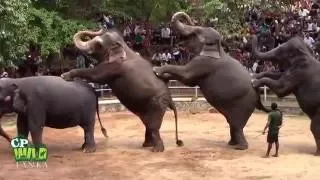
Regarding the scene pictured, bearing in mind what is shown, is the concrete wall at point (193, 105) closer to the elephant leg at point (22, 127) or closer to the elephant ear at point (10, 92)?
the elephant leg at point (22, 127)

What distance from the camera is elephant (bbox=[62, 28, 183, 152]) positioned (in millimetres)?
14375

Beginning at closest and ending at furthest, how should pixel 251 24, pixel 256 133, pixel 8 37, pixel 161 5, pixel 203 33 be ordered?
1. pixel 203 33
2. pixel 256 133
3. pixel 8 37
4. pixel 161 5
5. pixel 251 24

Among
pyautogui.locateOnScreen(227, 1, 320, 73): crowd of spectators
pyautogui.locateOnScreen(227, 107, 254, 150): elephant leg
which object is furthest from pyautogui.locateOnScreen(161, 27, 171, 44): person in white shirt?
pyautogui.locateOnScreen(227, 107, 254, 150): elephant leg

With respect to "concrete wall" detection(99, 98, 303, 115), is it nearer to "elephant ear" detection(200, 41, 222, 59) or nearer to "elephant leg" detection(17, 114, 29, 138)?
"elephant ear" detection(200, 41, 222, 59)

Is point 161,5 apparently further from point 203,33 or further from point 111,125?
point 203,33

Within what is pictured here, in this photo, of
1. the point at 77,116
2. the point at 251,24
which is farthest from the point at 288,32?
the point at 77,116

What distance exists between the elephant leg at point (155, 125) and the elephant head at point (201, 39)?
1697 millimetres

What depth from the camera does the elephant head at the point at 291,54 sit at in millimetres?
14375

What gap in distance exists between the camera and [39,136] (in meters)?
13.7

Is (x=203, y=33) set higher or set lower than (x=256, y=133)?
Result: higher

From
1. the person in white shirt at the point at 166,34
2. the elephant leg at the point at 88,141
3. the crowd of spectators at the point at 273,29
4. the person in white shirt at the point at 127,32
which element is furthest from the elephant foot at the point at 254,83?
the person in white shirt at the point at 166,34

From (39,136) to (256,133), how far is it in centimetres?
601

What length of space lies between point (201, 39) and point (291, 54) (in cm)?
206

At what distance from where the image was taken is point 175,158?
13.6m
